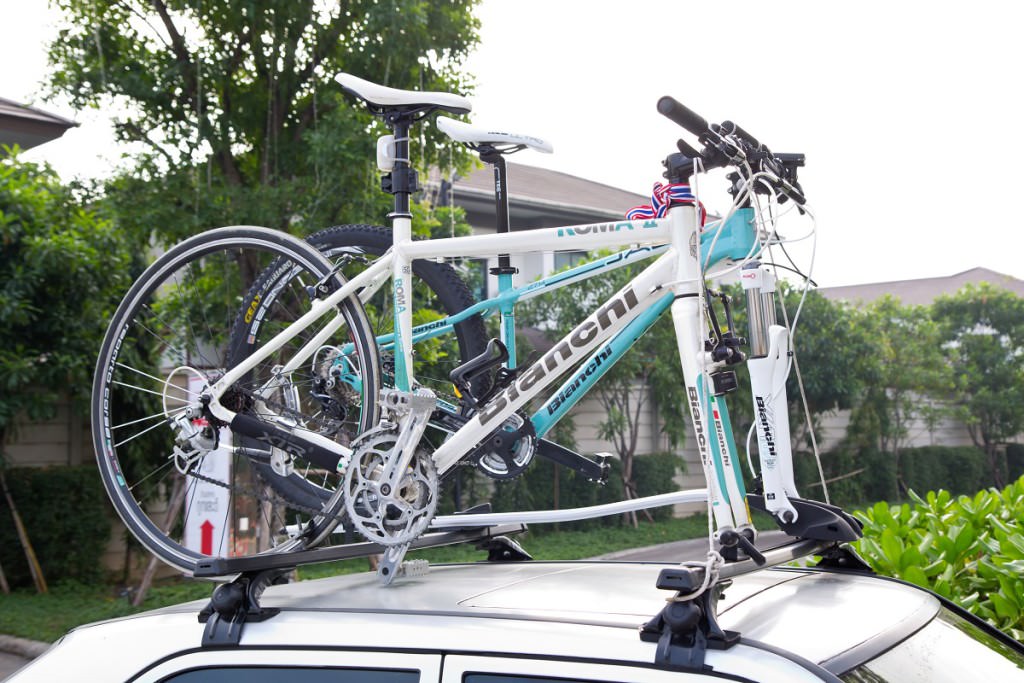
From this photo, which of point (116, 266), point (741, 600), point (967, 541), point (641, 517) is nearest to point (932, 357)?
point (641, 517)

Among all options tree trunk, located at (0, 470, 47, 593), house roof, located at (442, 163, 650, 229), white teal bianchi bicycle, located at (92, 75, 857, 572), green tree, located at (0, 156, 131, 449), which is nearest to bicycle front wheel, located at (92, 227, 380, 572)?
white teal bianchi bicycle, located at (92, 75, 857, 572)

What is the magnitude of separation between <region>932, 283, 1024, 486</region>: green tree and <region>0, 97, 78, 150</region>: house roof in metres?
20.1

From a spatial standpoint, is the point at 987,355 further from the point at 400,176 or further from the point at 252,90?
the point at 400,176

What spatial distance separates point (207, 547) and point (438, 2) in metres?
5.08

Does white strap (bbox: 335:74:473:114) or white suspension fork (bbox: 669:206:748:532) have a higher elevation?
white strap (bbox: 335:74:473:114)

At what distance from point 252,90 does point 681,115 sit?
281 inches

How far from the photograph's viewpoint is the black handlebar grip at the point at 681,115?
8.30 ft

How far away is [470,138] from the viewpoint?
3318 millimetres

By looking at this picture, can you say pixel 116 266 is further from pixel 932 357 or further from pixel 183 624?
pixel 932 357

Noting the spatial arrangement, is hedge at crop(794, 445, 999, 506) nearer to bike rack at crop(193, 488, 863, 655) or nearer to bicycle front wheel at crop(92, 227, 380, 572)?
bicycle front wheel at crop(92, 227, 380, 572)

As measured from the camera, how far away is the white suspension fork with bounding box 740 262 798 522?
8.60 feet

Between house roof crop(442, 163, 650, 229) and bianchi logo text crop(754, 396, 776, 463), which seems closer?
bianchi logo text crop(754, 396, 776, 463)

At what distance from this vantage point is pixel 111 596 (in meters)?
10.0

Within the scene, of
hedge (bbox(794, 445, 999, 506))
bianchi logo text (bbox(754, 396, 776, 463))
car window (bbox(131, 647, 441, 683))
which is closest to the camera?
car window (bbox(131, 647, 441, 683))
